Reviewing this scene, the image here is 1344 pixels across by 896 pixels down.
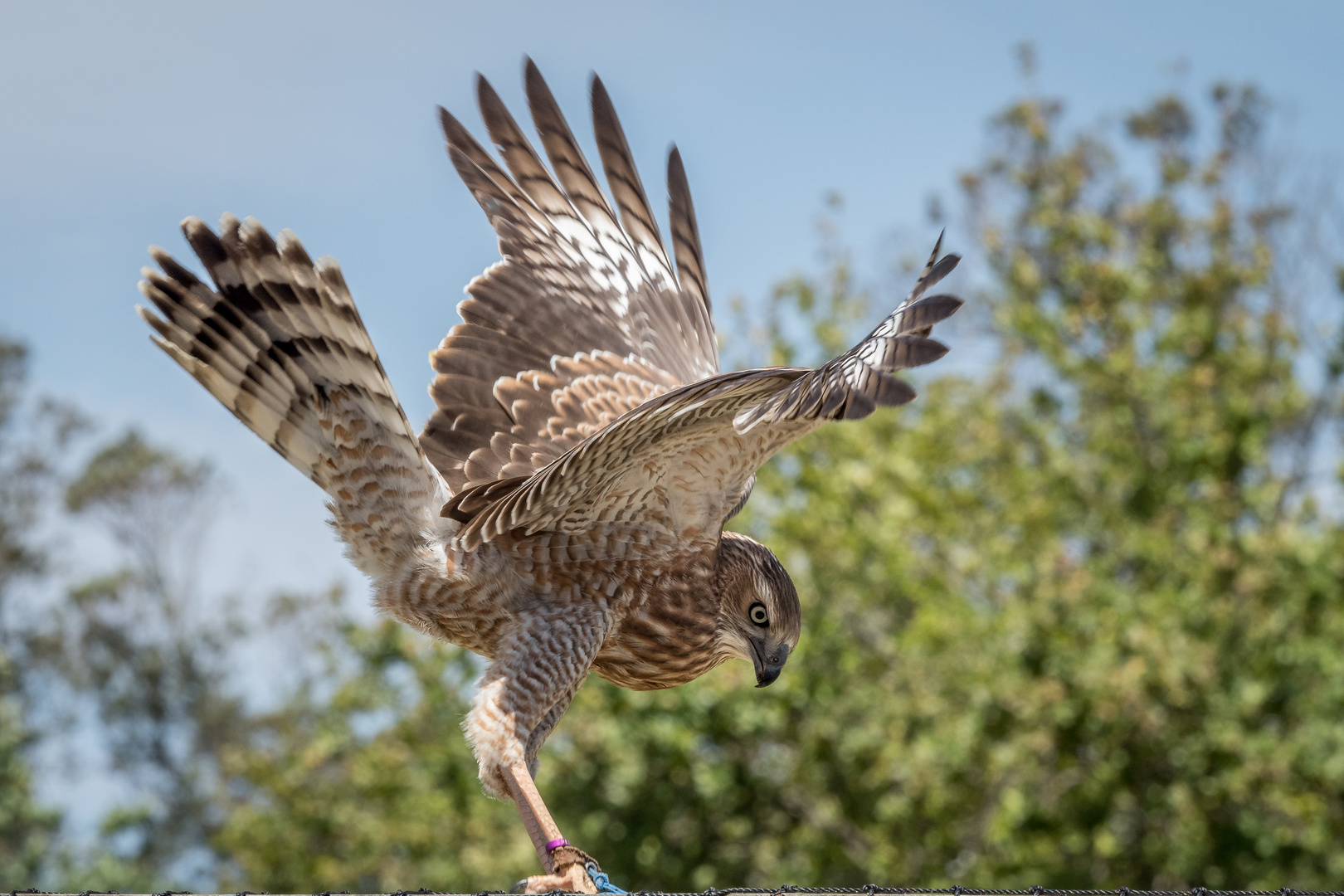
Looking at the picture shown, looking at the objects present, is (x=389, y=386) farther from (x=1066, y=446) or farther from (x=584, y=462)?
(x=1066, y=446)

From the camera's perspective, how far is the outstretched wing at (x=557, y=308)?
13.8 ft

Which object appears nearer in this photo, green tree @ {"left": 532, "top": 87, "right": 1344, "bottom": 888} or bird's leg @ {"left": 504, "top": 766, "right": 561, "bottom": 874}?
bird's leg @ {"left": 504, "top": 766, "right": 561, "bottom": 874}

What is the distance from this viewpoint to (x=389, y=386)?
3607 mm

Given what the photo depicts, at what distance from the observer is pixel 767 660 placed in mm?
3758

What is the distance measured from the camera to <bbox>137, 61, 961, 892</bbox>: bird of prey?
3260mm

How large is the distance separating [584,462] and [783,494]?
609 cm

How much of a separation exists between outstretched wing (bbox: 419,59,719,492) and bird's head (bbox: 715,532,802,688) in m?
0.68

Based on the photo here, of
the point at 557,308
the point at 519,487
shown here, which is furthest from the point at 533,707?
the point at 557,308

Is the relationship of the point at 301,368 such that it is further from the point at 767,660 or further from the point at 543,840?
the point at 767,660

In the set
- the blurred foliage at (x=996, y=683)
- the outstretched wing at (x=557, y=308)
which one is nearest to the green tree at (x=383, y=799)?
the blurred foliage at (x=996, y=683)

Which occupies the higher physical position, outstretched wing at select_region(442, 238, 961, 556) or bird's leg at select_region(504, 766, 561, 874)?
outstretched wing at select_region(442, 238, 961, 556)

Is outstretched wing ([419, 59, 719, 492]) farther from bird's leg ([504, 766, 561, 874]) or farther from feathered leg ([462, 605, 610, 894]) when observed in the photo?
bird's leg ([504, 766, 561, 874])

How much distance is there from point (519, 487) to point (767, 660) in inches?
36.1

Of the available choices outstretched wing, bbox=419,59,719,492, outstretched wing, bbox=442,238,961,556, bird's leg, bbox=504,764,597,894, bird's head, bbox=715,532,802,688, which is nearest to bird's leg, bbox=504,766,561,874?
bird's leg, bbox=504,764,597,894
